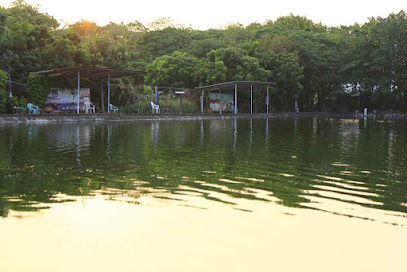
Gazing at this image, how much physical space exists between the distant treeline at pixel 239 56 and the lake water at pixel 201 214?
→ 70.1 ft

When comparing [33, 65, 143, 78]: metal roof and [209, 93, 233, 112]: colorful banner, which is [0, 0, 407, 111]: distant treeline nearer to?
[209, 93, 233, 112]: colorful banner

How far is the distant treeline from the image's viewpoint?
105 feet

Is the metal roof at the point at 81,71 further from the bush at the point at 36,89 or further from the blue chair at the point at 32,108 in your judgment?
the blue chair at the point at 32,108

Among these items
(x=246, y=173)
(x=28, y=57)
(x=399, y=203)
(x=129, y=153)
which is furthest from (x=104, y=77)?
(x=399, y=203)

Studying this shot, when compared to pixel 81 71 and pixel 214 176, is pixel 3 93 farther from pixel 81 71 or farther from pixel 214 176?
pixel 214 176

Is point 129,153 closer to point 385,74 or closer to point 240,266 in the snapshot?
point 240,266

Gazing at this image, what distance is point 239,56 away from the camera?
4309 cm

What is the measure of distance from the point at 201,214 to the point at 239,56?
39.0 m

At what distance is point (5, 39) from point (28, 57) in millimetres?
2304

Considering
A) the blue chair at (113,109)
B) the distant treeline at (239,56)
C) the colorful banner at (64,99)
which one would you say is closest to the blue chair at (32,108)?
the distant treeline at (239,56)

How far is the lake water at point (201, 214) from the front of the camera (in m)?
3.83

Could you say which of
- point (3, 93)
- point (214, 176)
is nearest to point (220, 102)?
Answer: point (3, 93)

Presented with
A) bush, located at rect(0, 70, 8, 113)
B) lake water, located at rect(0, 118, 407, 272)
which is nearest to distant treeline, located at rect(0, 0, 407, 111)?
bush, located at rect(0, 70, 8, 113)

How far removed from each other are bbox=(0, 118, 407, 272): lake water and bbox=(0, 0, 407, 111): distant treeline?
21.4 meters
